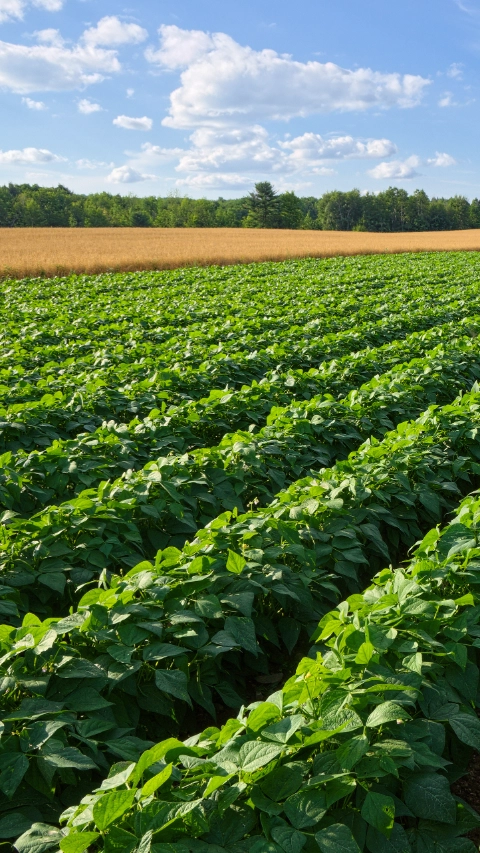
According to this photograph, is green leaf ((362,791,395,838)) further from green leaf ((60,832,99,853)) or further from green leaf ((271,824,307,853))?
green leaf ((60,832,99,853))

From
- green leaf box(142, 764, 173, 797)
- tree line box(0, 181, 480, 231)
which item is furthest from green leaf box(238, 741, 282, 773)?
tree line box(0, 181, 480, 231)

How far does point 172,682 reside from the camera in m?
2.35

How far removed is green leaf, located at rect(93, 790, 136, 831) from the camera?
1.51 m

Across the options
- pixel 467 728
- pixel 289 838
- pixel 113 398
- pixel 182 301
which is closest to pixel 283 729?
pixel 289 838

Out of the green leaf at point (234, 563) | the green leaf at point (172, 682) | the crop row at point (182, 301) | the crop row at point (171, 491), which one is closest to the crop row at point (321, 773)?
the green leaf at point (172, 682)

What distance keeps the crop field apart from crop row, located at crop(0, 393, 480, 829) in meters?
0.01

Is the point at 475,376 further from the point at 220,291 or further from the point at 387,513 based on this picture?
the point at 220,291

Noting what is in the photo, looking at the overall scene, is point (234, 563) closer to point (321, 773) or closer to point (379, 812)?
point (321, 773)

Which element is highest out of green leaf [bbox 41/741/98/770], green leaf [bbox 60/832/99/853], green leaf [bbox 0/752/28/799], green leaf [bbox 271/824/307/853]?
green leaf [bbox 60/832/99/853]

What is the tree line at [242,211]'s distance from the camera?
258ft

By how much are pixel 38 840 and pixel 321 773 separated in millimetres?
808

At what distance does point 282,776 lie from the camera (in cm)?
173

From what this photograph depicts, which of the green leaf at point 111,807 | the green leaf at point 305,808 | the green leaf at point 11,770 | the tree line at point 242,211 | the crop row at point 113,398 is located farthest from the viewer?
the tree line at point 242,211

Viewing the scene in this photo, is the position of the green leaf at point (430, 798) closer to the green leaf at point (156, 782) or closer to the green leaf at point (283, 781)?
the green leaf at point (283, 781)
